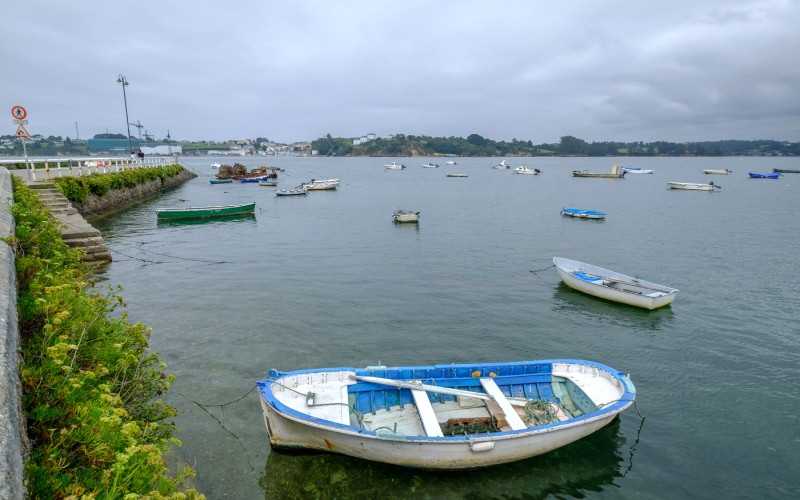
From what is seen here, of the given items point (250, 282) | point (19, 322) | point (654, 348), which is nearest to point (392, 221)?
point (250, 282)

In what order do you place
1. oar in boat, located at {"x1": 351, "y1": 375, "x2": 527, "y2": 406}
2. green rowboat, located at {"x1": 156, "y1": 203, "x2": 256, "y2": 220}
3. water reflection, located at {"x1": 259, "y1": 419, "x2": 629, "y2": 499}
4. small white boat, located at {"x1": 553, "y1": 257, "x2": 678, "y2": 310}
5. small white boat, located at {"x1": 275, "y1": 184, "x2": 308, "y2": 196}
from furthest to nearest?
small white boat, located at {"x1": 275, "y1": 184, "x2": 308, "y2": 196}
green rowboat, located at {"x1": 156, "y1": 203, "x2": 256, "y2": 220}
small white boat, located at {"x1": 553, "y1": 257, "x2": 678, "y2": 310}
oar in boat, located at {"x1": 351, "y1": 375, "x2": 527, "y2": 406}
water reflection, located at {"x1": 259, "y1": 419, "x2": 629, "y2": 499}

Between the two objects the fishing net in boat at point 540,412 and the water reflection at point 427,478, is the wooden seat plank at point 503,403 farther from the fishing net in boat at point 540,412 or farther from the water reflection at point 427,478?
the water reflection at point 427,478

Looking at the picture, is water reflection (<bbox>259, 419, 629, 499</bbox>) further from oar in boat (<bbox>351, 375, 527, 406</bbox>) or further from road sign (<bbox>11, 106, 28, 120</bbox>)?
road sign (<bbox>11, 106, 28, 120</bbox>)

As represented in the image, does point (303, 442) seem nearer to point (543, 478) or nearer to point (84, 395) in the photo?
point (84, 395)

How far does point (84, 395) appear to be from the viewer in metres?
5.93

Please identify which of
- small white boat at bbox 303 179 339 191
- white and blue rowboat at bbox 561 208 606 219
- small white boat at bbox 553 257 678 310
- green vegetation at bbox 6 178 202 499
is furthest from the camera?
small white boat at bbox 303 179 339 191

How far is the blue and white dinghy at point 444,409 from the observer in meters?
8.64

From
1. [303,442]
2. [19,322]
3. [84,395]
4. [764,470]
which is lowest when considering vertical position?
[764,470]

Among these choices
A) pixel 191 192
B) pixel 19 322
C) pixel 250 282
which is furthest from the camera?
pixel 191 192

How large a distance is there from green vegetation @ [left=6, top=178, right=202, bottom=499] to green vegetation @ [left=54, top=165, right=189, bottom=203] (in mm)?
23853

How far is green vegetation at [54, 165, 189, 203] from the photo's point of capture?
29844 millimetres

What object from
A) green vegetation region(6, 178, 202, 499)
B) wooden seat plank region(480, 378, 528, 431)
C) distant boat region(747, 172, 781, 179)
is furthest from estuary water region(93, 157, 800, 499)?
distant boat region(747, 172, 781, 179)

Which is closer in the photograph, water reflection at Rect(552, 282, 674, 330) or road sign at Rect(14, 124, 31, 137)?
water reflection at Rect(552, 282, 674, 330)

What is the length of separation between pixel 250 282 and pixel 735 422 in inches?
743
